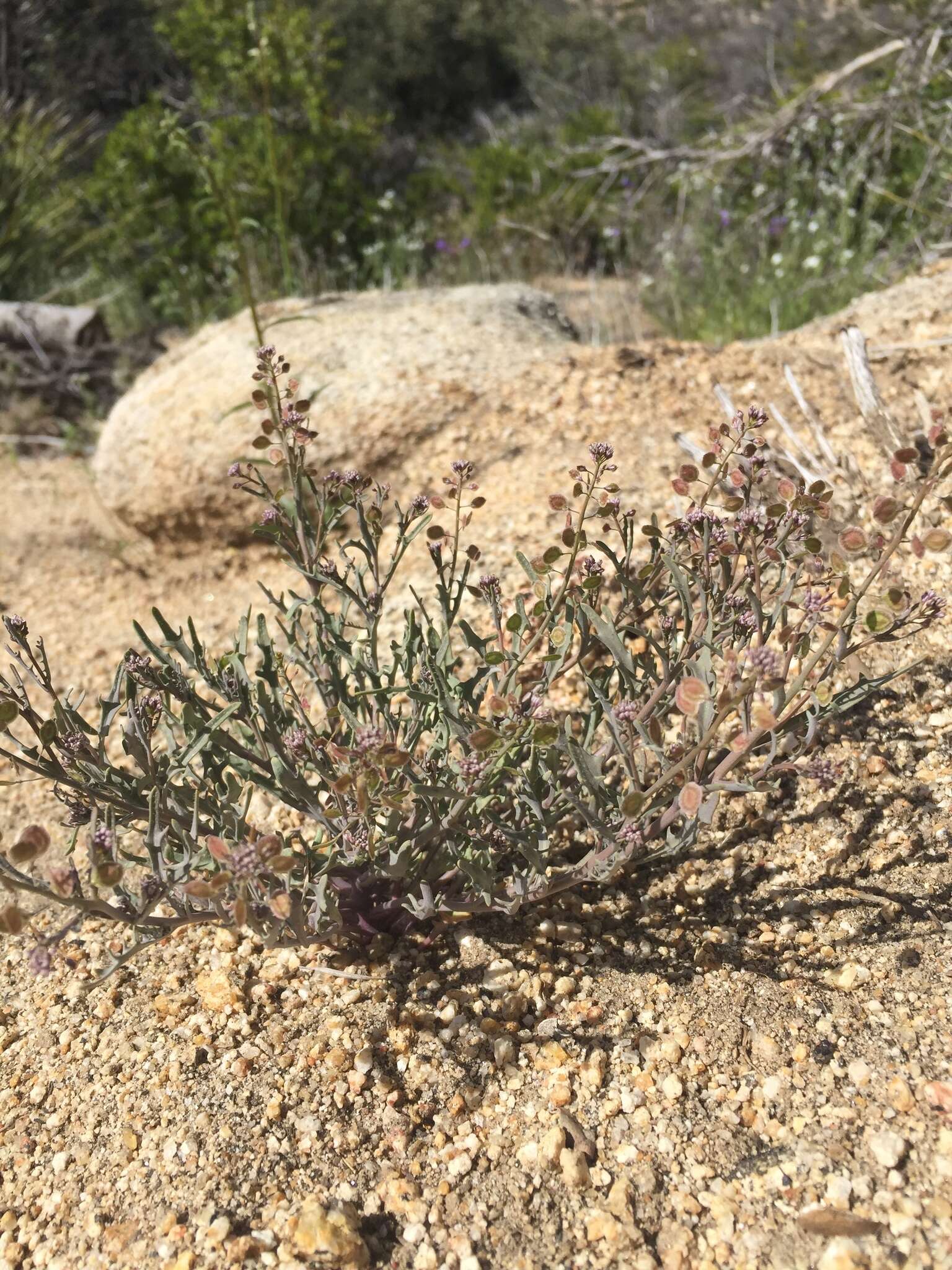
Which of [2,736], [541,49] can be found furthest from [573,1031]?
[541,49]

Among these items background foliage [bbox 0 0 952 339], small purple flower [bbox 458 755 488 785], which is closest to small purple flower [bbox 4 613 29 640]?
small purple flower [bbox 458 755 488 785]

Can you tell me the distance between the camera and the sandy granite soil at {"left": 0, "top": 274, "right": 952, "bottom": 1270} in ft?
4.55

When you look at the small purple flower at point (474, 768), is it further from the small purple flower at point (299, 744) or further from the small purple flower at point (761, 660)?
the small purple flower at point (761, 660)

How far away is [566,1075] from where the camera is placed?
162 cm

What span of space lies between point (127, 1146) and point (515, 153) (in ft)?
27.9

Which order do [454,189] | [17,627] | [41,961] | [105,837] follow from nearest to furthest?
1. [41,961]
2. [105,837]
3. [17,627]
4. [454,189]

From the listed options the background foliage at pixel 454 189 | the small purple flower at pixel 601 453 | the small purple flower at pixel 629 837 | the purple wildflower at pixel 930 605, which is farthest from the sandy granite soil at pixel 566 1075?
the background foliage at pixel 454 189

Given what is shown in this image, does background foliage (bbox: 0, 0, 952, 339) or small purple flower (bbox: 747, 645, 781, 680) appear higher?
small purple flower (bbox: 747, 645, 781, 680)

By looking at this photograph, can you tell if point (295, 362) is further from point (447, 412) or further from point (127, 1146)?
point (127, 1146)

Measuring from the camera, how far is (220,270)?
728 centimetres

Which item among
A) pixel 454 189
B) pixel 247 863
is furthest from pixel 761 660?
pixel 454 189

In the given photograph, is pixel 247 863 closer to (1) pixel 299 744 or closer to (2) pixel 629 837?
(1) pixel 299 744

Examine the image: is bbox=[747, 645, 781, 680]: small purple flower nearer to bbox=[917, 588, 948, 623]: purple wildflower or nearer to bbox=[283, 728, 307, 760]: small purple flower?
bbox=[917, 588, 948, 623]: purple wildflower

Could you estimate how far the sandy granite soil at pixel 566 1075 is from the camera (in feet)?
4.55
